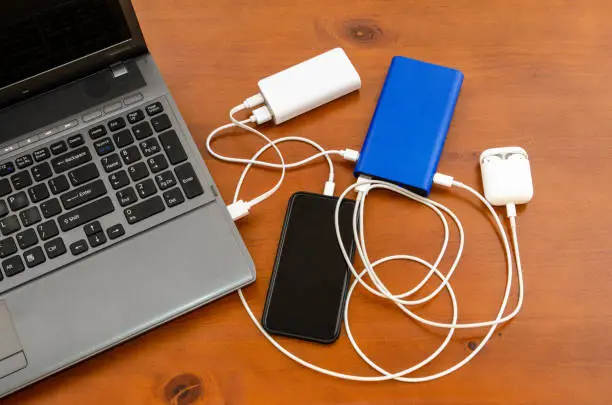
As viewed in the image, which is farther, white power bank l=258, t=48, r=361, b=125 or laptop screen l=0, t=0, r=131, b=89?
white power bank l=258, t=48, r=361, b=125

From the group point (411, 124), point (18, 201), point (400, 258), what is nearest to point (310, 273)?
point (400, 258)

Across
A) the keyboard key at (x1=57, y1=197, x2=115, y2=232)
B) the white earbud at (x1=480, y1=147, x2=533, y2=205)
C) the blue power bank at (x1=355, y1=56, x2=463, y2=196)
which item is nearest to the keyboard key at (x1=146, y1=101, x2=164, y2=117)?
the keyboard key at (x1=57, y1=197, x2=115, y2=232)

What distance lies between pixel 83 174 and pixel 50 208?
5 centimetres

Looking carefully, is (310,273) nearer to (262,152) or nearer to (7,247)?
(262,152)

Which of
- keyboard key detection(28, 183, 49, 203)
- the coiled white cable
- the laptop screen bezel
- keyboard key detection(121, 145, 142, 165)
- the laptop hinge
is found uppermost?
the laptop screen bezel

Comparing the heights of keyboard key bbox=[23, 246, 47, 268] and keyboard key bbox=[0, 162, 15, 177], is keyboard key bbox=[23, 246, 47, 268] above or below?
below

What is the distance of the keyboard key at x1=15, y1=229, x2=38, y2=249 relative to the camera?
0.58 m

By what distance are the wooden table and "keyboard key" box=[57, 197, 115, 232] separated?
0.12 m

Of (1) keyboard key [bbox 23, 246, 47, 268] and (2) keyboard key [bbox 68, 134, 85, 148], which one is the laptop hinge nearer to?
(2) keyboard key [bbox 68, 134, 85, 148]

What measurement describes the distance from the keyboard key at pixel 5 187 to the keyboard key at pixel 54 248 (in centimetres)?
7

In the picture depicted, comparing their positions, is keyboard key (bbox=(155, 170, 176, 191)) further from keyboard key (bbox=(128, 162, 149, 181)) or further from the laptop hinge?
the laptop hinge

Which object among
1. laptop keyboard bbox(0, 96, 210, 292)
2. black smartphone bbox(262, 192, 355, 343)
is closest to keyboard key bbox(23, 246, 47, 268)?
laptop keyboard bbox(0, 96, 210, 292)

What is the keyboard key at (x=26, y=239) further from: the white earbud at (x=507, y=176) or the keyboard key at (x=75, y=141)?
the white earbud at (x=507, y=176)

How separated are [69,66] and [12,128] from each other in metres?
0.09
